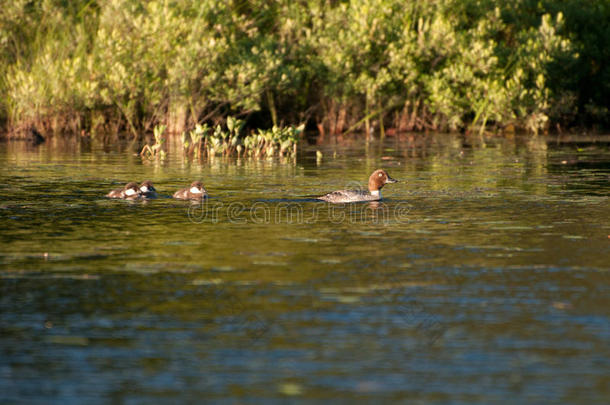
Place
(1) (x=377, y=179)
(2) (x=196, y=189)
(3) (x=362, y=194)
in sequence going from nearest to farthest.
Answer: (2) (x=196, y=189), (3) (x=362, y=194), (1) (x=377, y=179)

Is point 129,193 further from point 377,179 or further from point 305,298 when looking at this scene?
point 305,298

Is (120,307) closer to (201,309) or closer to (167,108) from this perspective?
(201,309)

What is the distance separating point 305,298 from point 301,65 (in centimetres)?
3508

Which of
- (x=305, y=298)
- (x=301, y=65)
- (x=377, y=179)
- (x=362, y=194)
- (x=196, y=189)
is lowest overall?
(x=305, y=298)

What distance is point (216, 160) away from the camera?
3070 centimetres

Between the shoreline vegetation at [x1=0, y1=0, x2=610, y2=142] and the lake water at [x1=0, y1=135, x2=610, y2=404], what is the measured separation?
18.1 m

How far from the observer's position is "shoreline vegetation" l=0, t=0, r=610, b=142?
39.8 m

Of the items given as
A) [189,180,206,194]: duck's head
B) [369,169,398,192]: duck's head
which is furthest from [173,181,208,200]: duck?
[369,169,398,192]: duck's head

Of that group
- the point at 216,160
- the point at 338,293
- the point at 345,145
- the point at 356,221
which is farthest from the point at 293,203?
the point at 345,145

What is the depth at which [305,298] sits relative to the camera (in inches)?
410

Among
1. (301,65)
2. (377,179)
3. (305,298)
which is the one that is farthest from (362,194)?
(301,65)

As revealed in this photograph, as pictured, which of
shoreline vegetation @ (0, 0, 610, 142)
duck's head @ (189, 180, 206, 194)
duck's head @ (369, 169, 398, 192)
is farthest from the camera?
shoreline vegetation @ (0, 0, 610, 142)

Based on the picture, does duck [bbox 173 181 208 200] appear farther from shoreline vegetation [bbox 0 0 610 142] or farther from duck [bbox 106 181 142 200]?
shoreline vegetation [bbox 0 0 610 142]

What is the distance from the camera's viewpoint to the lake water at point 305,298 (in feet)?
25.4
